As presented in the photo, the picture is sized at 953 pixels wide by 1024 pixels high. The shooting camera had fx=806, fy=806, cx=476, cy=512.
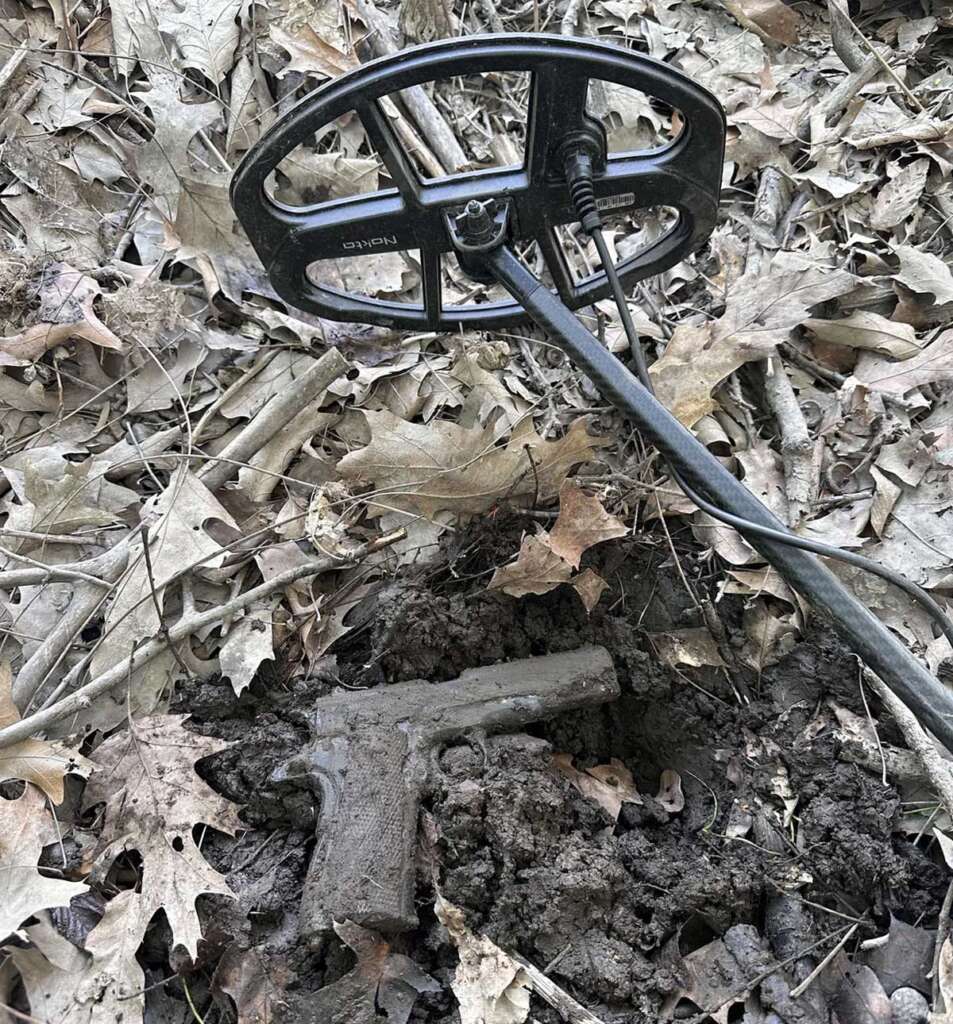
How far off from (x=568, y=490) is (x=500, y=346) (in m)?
0.63

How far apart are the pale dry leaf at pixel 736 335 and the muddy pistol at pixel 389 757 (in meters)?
0.75

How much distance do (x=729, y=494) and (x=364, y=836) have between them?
3.35ft

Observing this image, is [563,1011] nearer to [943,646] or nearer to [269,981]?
[269,981]

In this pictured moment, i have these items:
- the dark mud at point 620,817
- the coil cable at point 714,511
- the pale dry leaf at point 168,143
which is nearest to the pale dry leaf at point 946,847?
the dark mud at point 620,817

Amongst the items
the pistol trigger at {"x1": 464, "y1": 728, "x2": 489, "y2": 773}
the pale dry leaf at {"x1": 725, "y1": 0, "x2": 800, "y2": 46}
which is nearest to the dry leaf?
the pistol trigger at {"x1": 464, "y1": 728, "x2": 489, "y2": 773}

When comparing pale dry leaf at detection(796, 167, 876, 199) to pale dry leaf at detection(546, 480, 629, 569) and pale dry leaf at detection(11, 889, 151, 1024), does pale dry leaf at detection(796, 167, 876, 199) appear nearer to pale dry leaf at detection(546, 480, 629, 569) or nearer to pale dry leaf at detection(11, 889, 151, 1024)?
pale dry leaf at detection(546, 480, 629, 569)

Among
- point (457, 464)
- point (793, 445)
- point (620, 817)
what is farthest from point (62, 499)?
point (793, 445)

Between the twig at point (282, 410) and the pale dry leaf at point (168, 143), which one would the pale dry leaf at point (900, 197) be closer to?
the twig at point (282, 410)

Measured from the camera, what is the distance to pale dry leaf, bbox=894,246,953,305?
2.33 meters

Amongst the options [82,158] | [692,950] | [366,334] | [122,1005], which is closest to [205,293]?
[366,334]

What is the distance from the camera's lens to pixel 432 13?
2951 mm

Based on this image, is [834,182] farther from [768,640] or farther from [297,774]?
[297,774]

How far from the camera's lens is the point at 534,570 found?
6.46 ft

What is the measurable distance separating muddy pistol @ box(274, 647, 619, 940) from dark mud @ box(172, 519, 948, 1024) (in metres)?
0.06
